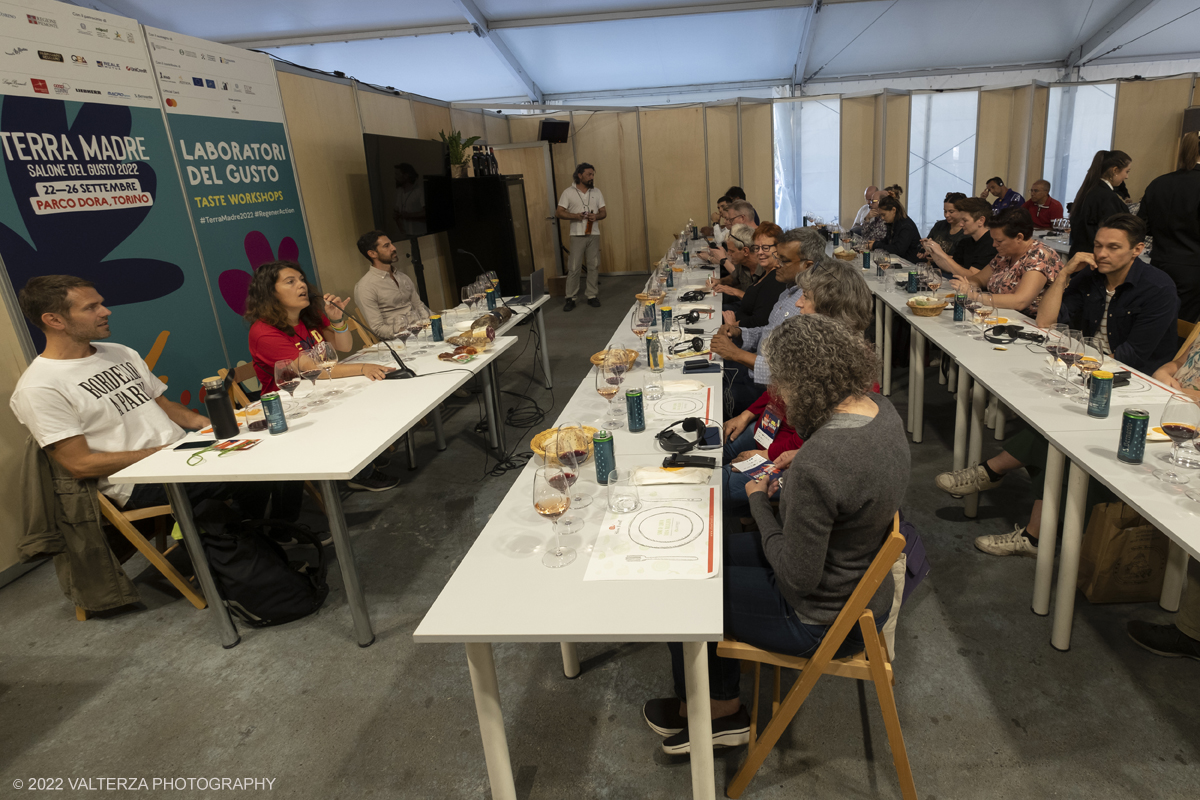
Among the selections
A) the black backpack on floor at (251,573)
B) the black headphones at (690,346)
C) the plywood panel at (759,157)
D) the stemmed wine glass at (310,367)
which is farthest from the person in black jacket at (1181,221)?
the plywood panel at (759,157)

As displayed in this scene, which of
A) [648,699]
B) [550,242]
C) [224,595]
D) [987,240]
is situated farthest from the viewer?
[550,242]

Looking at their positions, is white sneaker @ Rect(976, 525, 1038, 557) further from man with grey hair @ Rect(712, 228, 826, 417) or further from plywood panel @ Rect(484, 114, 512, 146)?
plywood panel @ Rect(484, 114, 512, 146)

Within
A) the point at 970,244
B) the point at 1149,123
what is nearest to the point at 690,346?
the point at 970,244

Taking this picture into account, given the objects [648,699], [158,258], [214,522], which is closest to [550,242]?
[158,258]

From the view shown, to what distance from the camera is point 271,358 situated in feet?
11.1

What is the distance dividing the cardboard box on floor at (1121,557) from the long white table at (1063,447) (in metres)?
0.04

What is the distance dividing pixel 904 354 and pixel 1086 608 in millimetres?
3229

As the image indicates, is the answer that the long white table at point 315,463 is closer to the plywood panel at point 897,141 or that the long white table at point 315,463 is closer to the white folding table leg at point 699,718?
the white folding table leg at point 699,718

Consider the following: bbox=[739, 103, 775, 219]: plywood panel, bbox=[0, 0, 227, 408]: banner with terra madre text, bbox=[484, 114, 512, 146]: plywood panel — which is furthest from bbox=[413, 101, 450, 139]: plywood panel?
bbox=[739, 103, 775, 219]: plywood panel

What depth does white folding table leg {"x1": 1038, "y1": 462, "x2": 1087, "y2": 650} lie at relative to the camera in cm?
212

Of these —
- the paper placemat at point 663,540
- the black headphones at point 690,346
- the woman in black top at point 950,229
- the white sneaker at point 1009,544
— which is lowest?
the white sneaker at point 1009,544

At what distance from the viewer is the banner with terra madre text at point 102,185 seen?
3072 millimetres

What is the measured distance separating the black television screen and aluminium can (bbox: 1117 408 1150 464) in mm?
5188

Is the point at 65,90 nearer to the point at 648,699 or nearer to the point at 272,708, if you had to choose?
the point at 272,708
